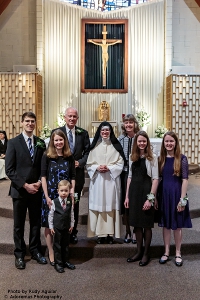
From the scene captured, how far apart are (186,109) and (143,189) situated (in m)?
6.87

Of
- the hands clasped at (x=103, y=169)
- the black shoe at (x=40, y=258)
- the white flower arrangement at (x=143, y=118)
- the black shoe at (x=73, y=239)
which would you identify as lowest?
the black shoe at (x=40, y=258)

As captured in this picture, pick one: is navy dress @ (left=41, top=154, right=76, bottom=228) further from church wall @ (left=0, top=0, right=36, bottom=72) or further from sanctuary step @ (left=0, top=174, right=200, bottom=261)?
church wall @ (left=0, top=0, right=36, bottom=72)

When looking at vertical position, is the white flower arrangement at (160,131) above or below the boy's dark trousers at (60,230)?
above

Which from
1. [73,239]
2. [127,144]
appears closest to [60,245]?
[73,239]

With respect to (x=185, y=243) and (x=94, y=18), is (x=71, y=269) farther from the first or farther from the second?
(x=94, y=18)

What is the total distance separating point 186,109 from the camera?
32.8ft

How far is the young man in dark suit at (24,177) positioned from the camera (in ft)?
11.4

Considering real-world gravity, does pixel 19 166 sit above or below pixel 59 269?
above

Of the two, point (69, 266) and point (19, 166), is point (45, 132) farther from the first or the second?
point (69, 266)

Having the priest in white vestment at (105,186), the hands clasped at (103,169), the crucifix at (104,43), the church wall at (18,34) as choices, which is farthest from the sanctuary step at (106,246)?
the church wall at (18,34)

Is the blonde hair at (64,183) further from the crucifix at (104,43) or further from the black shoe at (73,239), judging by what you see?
the crucifix at (104,43)

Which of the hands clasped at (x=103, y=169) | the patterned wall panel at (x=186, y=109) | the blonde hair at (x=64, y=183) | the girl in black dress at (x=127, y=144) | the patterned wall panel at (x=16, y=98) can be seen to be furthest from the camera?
the patterned wall panel at (x=186, y=109)

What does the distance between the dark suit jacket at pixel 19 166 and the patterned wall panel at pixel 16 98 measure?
6428 millimetres

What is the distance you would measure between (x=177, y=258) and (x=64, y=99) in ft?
25.3
